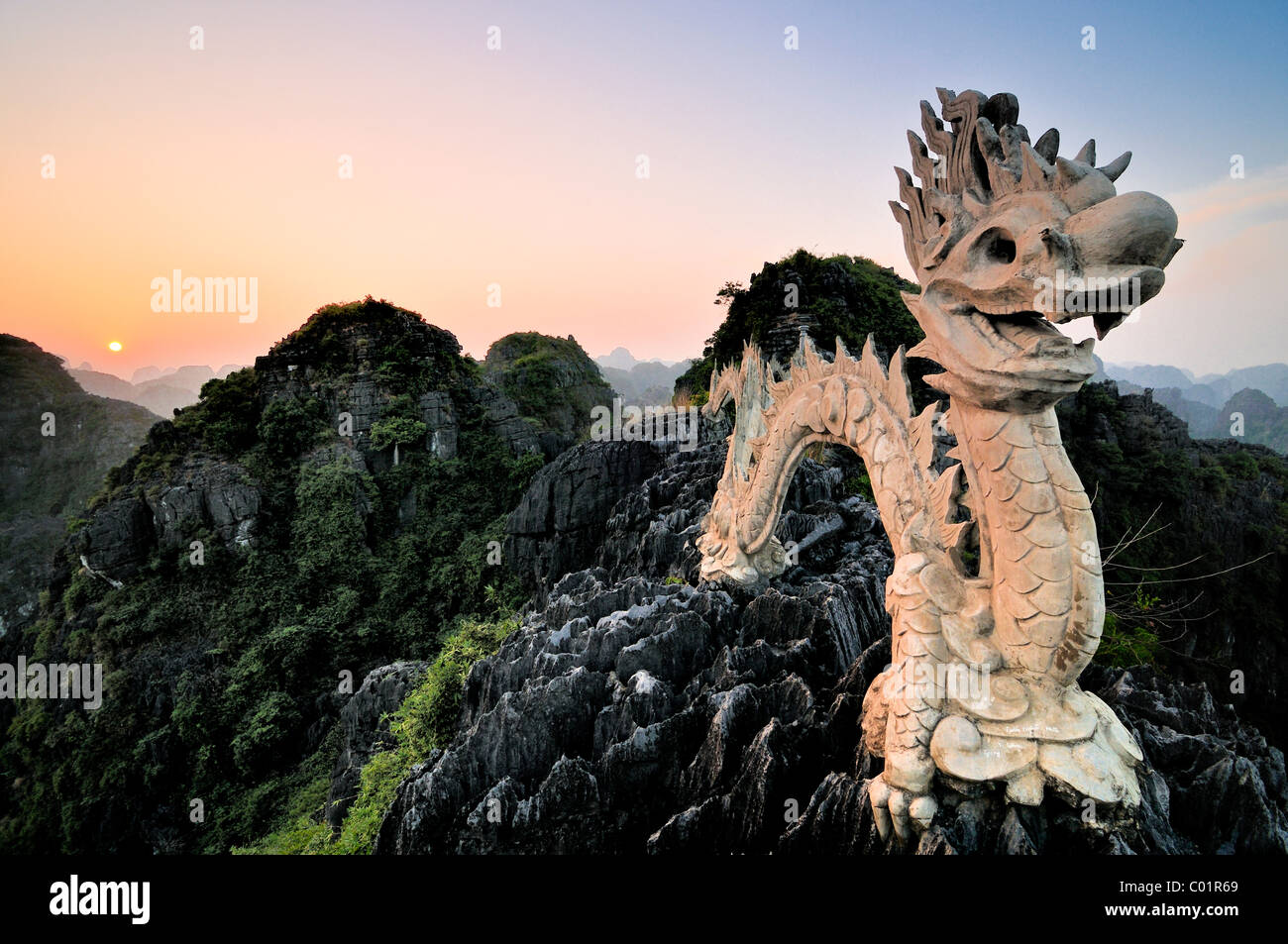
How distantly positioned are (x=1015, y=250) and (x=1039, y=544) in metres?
1.37

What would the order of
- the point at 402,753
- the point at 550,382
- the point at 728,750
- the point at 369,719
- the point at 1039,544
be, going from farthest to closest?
the point at 550,382 → the point at 369,719 → the point at 402,753 → the point at 728,750 → the point at 1039,544

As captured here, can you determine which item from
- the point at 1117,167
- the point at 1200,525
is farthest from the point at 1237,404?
the point at 1117,167

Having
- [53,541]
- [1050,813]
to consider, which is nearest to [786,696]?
[1050,813]

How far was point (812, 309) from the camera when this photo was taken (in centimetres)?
1798

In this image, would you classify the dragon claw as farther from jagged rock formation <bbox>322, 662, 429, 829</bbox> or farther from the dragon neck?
jagged rock formation <bbox>322, 662, 429, 829</bbox>

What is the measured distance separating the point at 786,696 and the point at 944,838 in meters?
1.28

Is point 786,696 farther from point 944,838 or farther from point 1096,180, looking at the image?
point 1096,180

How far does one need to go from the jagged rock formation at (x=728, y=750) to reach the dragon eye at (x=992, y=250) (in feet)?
8.33

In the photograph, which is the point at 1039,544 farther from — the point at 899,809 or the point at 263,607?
the point at 263,607

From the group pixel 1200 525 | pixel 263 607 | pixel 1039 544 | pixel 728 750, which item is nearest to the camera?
pixel 1039 544

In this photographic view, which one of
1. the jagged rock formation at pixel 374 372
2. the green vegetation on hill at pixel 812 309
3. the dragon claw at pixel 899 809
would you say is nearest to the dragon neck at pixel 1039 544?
the dragon claw at pixel 899 809

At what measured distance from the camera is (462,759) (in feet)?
13.0

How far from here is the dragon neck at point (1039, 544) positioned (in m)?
2.59

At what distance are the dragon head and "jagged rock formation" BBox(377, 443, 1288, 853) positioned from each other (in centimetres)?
202
